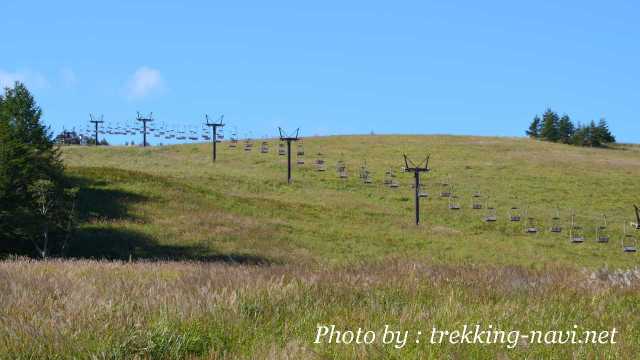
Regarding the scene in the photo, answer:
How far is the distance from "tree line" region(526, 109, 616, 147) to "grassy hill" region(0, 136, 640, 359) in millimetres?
8343

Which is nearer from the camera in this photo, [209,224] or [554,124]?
[209,224]

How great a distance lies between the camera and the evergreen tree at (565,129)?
140 meters

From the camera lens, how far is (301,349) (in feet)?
15.9

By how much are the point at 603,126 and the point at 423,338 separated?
144086 millimetres

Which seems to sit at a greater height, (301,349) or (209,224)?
(301,349)

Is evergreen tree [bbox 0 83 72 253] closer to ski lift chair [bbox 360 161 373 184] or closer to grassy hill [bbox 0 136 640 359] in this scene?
grassy hill [bbox 0 136 640 359]

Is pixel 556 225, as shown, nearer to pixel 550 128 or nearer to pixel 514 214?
pixel 514 214

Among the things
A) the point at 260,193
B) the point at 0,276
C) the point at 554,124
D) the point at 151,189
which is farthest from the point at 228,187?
the point at 554,124

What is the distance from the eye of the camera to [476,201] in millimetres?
69875

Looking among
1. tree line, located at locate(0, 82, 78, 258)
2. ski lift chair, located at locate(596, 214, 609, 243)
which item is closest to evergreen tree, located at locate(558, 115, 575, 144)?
ski lift chair, located at locate(596, 214, 609, 243)

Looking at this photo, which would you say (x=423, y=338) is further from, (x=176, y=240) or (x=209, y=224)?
(x=209, y=224)

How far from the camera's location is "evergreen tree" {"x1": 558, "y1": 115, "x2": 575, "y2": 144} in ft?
459

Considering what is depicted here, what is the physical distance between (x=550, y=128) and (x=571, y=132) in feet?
16.5

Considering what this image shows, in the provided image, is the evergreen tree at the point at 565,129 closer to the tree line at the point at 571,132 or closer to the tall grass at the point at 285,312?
the tree line at the point at 571,132
